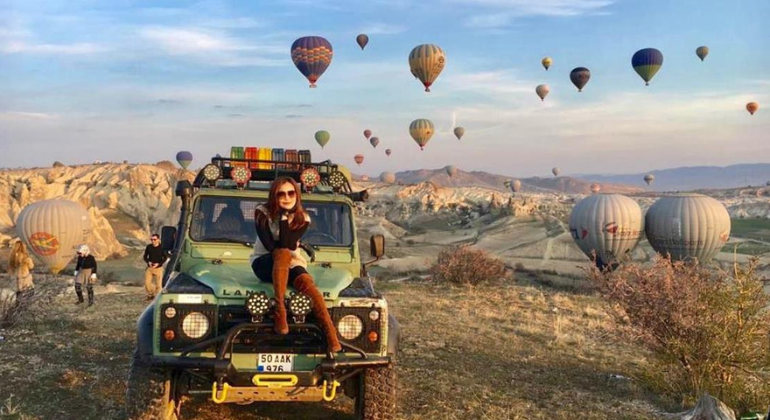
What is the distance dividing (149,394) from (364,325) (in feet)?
6.62

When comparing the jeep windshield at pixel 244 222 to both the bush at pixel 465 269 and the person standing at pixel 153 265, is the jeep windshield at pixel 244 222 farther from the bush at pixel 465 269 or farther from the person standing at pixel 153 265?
the bush at pixel 465 269

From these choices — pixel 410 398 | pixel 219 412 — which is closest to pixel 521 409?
pixel 410 398

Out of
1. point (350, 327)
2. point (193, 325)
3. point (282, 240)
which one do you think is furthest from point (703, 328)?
point (193, 325)

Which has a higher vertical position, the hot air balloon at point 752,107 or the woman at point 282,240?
the hot air balloon at point 752,107

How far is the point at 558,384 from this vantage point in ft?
29.0

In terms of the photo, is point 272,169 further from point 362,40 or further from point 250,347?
point 362,40

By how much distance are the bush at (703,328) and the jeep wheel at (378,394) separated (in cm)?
410

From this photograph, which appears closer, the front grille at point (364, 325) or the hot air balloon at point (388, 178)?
the front grille at point (364, 325)

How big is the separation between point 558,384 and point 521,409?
1.56 metres

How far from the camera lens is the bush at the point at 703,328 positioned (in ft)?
24.8

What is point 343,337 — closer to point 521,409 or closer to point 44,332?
point 521,409

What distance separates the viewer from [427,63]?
49406mm

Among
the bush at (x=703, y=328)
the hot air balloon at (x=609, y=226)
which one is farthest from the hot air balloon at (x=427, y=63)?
the bush at (x=703, y=328)

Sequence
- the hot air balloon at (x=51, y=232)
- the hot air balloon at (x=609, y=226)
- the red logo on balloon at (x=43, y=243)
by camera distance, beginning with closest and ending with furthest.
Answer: the hot air balloon at (x=609, y=226) < the red logo on balloon at (x=43, y=243) < the hot air balloon at (x=51, y=232)
